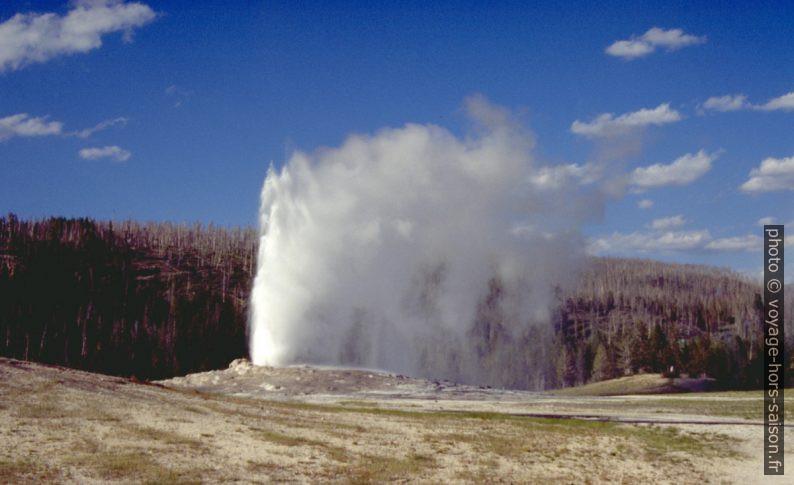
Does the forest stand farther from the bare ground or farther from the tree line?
the bare ground

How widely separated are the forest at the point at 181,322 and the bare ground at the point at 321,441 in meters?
66.2

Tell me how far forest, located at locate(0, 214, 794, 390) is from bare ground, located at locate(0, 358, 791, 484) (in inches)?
2608

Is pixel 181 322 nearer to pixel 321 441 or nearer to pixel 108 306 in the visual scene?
pixel 108 306

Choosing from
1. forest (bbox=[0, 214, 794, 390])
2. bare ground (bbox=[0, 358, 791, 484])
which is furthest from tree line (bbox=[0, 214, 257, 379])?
bare ground (bbox=[0, 358, 791, 484])

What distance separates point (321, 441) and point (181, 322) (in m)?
88.9

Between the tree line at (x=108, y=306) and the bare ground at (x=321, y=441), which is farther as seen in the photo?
the tree line at (x=108, y=306)

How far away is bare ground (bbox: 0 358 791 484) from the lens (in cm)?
2116

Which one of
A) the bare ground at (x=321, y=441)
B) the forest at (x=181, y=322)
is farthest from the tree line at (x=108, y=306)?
the bare ground at (x=321, y=441)

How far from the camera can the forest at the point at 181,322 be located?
340 feet

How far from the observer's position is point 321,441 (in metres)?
27.1

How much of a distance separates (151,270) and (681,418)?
4949 inches

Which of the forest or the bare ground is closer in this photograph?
the bare ground

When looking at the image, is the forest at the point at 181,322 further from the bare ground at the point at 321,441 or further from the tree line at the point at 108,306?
the bare ground at the point at 321,441

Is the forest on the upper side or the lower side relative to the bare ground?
upper
